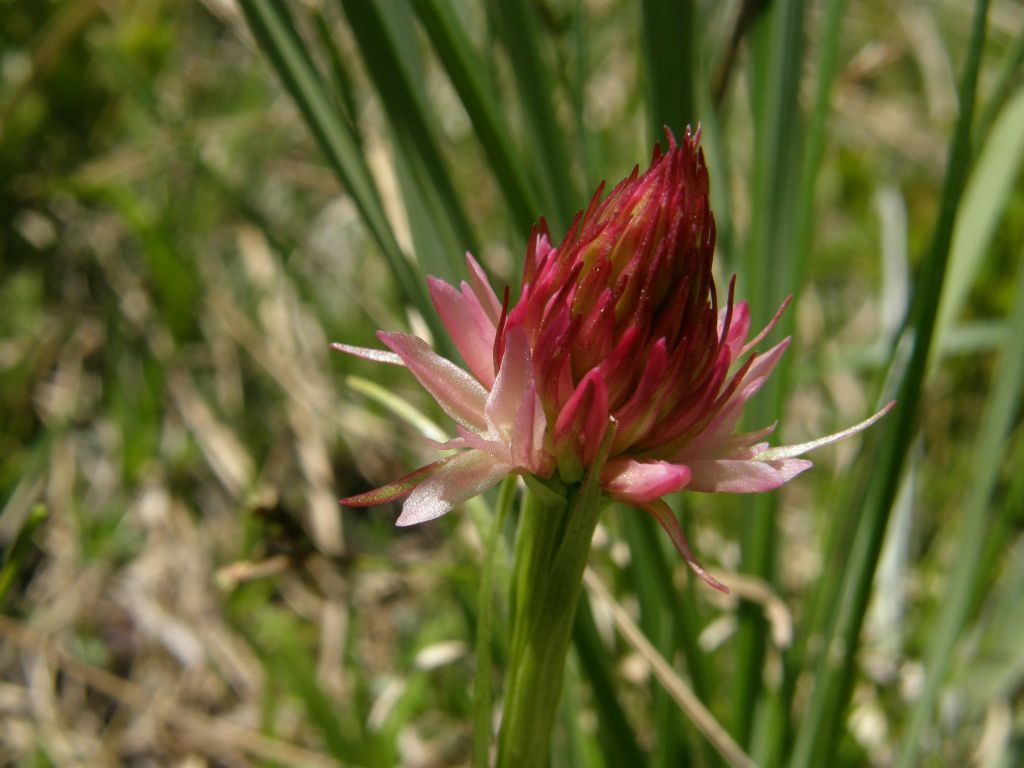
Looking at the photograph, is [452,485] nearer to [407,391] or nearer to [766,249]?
[766,249]

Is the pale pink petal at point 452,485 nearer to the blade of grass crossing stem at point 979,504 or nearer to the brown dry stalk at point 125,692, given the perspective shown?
the blade of grass crossing stem at point 979,504

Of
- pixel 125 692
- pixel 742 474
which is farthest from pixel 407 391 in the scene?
pixel 742 474

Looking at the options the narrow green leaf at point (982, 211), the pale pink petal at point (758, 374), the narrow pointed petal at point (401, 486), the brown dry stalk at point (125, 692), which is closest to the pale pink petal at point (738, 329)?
the pale pink petal at point (758, 374)

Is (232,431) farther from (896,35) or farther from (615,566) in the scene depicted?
(896,35)

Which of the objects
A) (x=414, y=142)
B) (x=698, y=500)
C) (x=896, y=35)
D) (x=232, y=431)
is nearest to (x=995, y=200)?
(x=698, y=500)

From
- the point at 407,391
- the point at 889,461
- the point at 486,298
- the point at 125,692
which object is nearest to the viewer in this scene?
the point at 486,298
